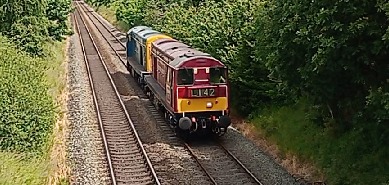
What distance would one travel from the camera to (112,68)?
37594 millimetres

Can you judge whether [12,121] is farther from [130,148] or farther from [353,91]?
[353,91]

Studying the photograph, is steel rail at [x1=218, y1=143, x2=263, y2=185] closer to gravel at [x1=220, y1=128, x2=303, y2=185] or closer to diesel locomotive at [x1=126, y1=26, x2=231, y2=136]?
gravel at [x1=220, y1=128, x2=303, y2=185]

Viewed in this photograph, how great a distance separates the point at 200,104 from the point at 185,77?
3.56ft

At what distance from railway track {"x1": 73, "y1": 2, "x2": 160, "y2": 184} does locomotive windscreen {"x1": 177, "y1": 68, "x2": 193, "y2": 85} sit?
101 inches

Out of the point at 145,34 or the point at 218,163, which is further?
the point at 145,34

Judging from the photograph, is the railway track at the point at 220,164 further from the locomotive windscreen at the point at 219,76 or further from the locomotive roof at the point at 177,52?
the locomotive roof at the point at 177,52

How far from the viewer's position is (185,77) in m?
19.2

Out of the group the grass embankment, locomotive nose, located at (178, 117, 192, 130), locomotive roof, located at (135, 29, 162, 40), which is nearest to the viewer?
the grass embankment

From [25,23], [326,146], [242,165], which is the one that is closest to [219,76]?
[242,165]

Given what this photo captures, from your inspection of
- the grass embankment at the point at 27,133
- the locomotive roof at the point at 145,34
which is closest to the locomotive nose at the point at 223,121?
the grass embankment at the point at 27,133

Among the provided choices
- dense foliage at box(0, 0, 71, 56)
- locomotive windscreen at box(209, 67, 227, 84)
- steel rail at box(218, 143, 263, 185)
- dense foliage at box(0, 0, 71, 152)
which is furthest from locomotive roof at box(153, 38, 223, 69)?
dense foliage at box(0, 0, 71, 56)

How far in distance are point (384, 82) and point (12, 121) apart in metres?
10.3

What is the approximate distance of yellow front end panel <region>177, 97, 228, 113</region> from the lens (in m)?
19.2

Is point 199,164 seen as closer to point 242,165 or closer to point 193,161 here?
point 193,161
